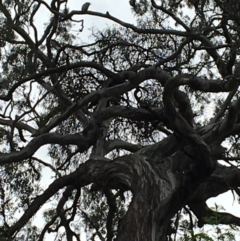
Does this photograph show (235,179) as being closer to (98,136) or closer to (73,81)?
(98,136)

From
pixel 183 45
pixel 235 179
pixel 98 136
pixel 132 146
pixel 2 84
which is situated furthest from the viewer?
pixel 2 84

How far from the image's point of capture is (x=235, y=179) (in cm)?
582

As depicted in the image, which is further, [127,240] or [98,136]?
[98,136]

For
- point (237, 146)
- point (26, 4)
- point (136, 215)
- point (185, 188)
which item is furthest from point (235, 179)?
point (26, 4)

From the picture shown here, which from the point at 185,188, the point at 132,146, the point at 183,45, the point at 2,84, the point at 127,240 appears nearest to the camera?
the point at 127,240

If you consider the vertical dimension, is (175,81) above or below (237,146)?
below

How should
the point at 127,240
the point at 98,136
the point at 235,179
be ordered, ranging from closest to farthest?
the point at 127,240 → the point at 235,179 → the point at 98,136

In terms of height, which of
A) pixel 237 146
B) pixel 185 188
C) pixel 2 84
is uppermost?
pixel 2 84

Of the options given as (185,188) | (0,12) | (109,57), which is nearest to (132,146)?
(109,57)

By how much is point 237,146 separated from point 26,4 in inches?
141

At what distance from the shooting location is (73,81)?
7250 millimetres

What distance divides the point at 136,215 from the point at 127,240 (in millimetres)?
263

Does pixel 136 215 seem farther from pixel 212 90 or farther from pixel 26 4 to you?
pixel 26 4

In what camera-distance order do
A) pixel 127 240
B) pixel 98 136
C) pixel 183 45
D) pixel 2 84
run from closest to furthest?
pixel 127 240
pixel 98 136
pixel 183 45
pixel 2 84
